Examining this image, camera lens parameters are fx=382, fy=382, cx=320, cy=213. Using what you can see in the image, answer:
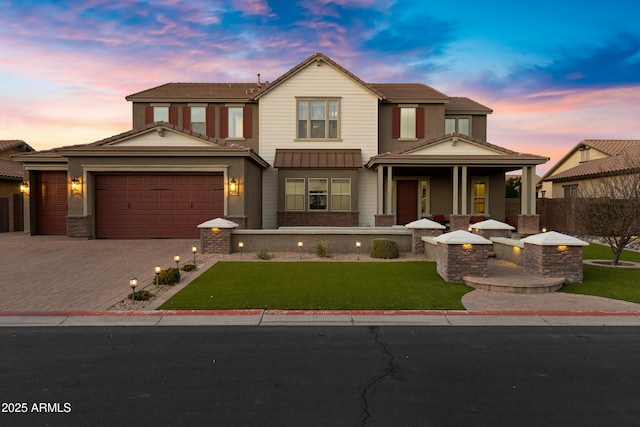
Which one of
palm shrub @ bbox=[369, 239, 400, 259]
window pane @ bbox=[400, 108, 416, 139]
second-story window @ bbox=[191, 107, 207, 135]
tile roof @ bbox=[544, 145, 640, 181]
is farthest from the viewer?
tile roof @ bbox=[544, 145, 640, 181]

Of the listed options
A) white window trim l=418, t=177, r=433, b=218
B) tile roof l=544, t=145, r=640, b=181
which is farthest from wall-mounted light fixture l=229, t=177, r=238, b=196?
tile roof l=544, t=145, r=640, b=181

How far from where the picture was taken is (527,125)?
36594 mm

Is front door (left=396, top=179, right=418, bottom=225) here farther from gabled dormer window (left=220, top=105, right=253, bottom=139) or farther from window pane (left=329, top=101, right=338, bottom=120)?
gabled dormer window (left=220, top=105, right=253, bottom=139)

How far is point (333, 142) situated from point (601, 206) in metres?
13.0

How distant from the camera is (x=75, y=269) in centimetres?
1110

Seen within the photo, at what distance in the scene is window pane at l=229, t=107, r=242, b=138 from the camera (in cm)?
2239

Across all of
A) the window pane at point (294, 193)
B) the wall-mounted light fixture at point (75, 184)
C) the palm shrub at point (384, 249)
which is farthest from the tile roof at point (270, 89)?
the palm shrub at point (384, 249)

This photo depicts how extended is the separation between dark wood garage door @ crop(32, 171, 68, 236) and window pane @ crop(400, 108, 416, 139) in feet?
61.1

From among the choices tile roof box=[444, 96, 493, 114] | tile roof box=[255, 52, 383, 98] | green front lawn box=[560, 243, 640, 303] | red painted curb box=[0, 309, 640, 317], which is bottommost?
red painted curb box=[0, 309, 640, 317]

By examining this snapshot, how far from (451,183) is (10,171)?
27875 millimetres

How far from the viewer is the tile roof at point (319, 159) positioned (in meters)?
20.7

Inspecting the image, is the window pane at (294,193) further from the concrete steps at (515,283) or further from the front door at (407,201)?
the concrete steps at (515,283)
